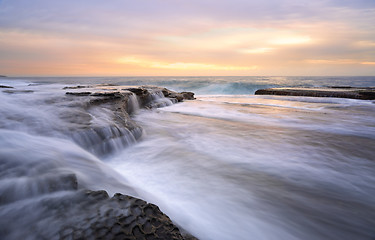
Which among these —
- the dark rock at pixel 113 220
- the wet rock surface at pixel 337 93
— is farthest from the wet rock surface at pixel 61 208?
the wet rock surface at pixel 337 93

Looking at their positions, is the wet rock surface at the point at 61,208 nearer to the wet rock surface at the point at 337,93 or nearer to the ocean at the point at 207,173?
the ocean at the point at 207,173

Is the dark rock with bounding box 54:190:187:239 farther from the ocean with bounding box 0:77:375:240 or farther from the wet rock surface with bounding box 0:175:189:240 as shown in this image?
the ocean with bounding box 0:77:375:240

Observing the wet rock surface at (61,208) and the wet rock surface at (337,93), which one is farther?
the wet rock surface at (337,93)

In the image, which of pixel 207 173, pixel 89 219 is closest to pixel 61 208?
pixel 89 219

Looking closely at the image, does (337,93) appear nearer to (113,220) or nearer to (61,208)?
(113,220)

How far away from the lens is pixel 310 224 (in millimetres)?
1496

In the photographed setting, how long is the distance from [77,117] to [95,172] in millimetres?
1569

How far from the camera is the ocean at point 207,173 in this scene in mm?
1426

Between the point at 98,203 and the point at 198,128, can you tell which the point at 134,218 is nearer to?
the point at 98,203

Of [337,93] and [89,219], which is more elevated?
[337,93]

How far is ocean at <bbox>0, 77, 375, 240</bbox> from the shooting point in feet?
4.68

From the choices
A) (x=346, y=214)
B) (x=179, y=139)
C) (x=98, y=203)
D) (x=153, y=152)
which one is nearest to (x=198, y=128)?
(x=179, y=139)

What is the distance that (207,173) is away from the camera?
7.59ft

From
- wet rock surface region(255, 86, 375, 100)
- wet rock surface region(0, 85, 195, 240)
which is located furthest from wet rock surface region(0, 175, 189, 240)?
wet rock surface region(255, 86, 375, 100)
